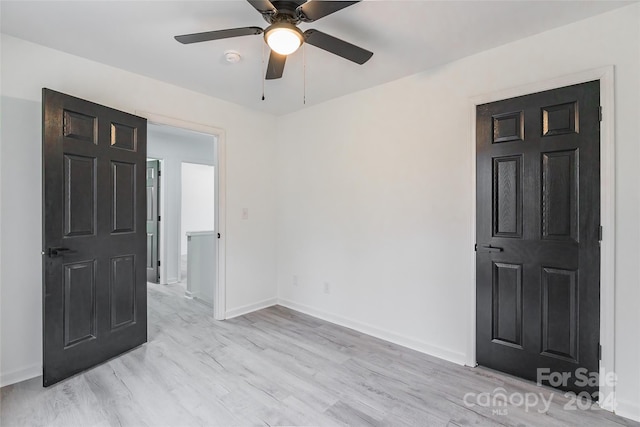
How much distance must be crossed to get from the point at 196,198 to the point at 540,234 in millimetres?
8228

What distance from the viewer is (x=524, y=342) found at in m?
2.26

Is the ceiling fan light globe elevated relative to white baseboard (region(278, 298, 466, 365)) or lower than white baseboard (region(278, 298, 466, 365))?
elevated

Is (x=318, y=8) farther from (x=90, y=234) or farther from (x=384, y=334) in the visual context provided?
(x=384, y=334)

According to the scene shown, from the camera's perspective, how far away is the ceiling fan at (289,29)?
1525 mm

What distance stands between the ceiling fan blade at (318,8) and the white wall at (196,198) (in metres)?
7.39

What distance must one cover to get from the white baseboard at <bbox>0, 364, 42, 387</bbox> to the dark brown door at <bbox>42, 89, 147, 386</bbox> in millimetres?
256

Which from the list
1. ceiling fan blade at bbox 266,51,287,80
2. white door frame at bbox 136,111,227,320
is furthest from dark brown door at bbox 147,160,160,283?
ceiling fan blade at bbox 266,51,287,80

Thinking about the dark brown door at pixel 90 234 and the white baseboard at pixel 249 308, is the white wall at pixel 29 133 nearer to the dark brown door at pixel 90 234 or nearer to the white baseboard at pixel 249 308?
the dark brown door at pixel 90 234

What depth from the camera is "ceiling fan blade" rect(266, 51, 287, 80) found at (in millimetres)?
1929

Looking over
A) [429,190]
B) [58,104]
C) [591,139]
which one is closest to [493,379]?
[429,190]

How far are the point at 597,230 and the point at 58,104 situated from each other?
3.83m

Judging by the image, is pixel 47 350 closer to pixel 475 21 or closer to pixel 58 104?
pixel 58 104

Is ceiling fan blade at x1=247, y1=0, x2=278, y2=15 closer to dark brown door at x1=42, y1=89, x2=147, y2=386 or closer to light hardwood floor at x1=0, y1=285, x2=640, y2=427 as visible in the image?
dark brown door at x1=42, y1=89, x2=147, y2=386

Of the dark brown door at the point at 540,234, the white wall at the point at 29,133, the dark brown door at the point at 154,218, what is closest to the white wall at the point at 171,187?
the dark brown door at the point at 154,218
